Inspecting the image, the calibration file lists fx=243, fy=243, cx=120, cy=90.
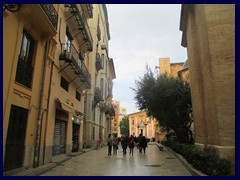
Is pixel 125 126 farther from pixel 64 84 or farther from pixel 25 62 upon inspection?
pixel 25 62

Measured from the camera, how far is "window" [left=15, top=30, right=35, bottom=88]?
9.33 meters

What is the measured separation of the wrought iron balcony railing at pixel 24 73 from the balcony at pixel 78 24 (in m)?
5.65

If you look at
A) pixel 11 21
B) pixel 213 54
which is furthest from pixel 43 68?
pixel 213 54

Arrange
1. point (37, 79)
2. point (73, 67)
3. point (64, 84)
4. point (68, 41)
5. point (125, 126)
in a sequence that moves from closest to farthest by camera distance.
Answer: point (37, 79) → point (73, 67) → point (64, 84) → point (68, 41) → point (125, 126)

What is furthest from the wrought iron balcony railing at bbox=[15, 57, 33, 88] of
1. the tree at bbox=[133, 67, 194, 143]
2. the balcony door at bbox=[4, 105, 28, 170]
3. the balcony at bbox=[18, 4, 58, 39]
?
the tree at bbox=[133, 67, 194, 143]

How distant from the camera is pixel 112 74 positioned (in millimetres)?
46969

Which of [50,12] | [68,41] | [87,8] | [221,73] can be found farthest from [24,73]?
[87,8]

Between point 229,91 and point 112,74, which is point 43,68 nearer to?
point 229,91

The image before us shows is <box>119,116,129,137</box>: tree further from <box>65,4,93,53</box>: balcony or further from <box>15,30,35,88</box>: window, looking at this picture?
<box>15,30,35,88</box>: window

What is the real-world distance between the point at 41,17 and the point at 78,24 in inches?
241

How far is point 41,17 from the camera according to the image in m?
9.82

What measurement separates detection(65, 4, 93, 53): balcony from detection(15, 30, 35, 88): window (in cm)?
471

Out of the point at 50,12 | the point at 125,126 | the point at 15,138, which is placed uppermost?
the point at 50,12

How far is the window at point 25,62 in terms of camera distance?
30.6ft
